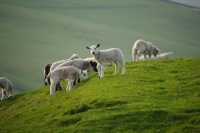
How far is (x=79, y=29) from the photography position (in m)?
126

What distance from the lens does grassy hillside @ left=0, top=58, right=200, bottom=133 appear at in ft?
58.5

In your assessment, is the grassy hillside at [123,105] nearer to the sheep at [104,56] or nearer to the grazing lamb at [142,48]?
the sheep at [104,56]

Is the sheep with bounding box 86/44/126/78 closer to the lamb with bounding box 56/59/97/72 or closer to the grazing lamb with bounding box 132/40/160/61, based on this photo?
the lamb with bounding box 56/59/97/72

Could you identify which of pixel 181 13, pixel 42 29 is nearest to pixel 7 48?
pixel 42 29

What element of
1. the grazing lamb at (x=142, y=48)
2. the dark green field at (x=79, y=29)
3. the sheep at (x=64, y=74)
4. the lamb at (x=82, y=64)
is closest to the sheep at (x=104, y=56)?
the sheep at (x=64, y=74)

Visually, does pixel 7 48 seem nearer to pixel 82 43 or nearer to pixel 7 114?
pixel 82 43

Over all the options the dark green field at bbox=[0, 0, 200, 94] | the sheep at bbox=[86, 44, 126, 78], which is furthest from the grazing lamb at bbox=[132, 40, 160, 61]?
the dark green field at bbox=[0, 0, 200, 94]

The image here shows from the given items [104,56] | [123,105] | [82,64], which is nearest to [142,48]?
[82,64]

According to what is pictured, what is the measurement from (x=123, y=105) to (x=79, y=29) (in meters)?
107

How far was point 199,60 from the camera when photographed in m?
28.1

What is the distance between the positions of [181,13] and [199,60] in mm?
→ 124630

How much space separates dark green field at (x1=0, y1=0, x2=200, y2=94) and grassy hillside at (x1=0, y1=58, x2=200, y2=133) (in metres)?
52.5

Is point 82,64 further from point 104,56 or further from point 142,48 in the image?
point 142,48

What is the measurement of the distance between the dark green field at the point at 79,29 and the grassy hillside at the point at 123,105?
172 ft
